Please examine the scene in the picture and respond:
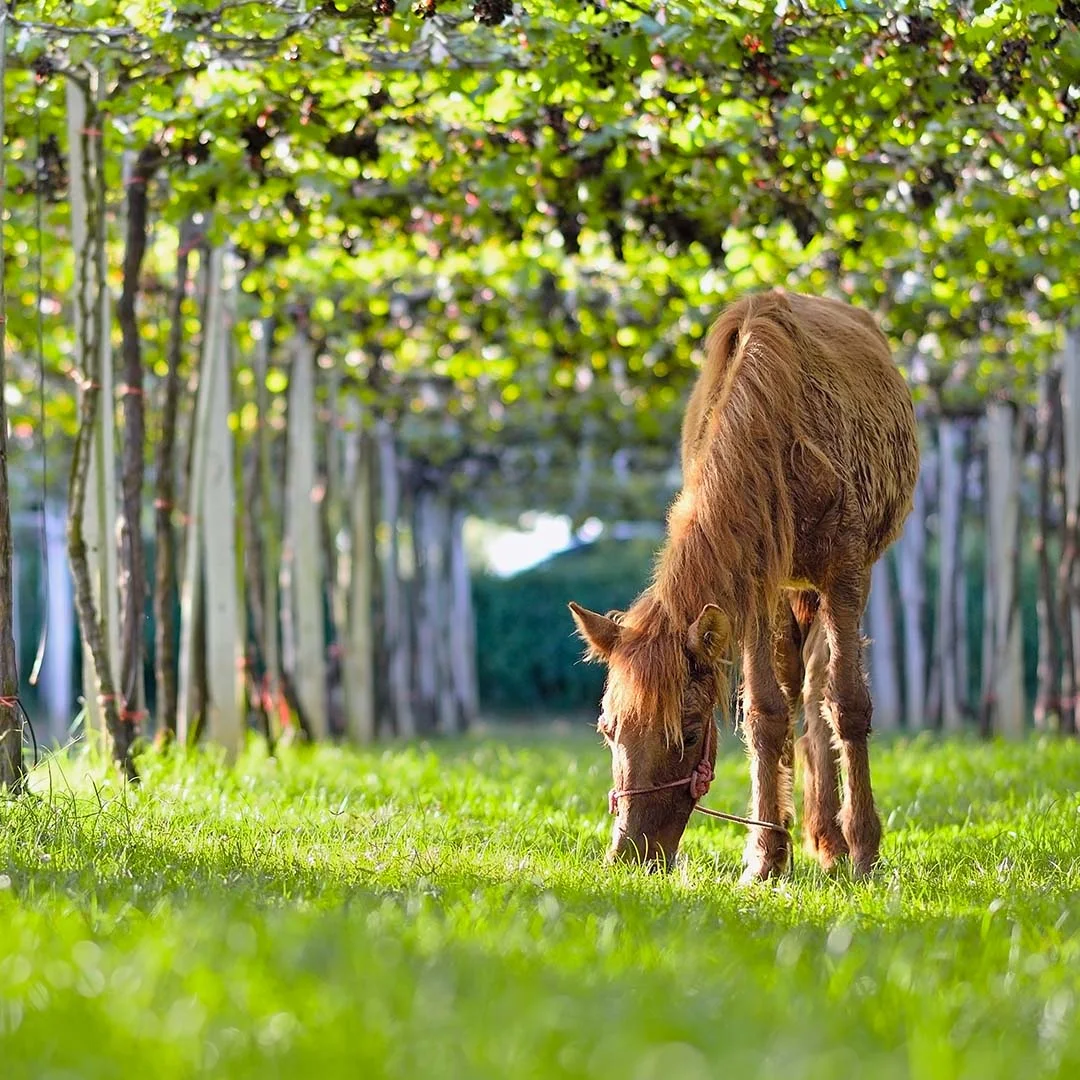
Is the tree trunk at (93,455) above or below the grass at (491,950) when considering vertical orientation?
above

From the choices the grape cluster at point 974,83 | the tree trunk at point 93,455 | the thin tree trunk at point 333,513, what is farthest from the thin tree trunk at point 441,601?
the grape cluster at point 974,83

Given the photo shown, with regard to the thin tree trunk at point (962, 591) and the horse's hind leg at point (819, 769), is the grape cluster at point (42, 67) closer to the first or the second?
the horse's hind leg at point (819, 769)

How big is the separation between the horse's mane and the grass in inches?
26.8

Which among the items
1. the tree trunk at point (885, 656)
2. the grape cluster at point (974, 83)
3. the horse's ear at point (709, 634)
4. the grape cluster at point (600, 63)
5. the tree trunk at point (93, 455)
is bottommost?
the tree trunk at point (885, 656)

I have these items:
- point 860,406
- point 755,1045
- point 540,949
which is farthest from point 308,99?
point 755,1045

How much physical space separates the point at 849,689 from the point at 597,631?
1.28m

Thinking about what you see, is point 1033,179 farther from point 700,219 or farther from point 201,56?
point 201,56

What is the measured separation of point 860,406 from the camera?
6.12 m

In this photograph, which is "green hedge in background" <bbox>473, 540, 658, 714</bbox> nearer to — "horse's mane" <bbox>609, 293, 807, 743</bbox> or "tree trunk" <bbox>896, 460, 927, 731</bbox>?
"tree trunk" <bbox>896, 460, 927, 731</bbox>

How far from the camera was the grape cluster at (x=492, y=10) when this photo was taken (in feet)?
19.1

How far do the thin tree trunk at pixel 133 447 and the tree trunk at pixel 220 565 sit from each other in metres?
0.85

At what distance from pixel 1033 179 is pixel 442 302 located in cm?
474

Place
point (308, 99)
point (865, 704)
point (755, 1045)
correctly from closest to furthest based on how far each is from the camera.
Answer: point (755, 1045) → point (865, 704) → point (308, 99)

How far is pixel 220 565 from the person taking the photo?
30.6ft
